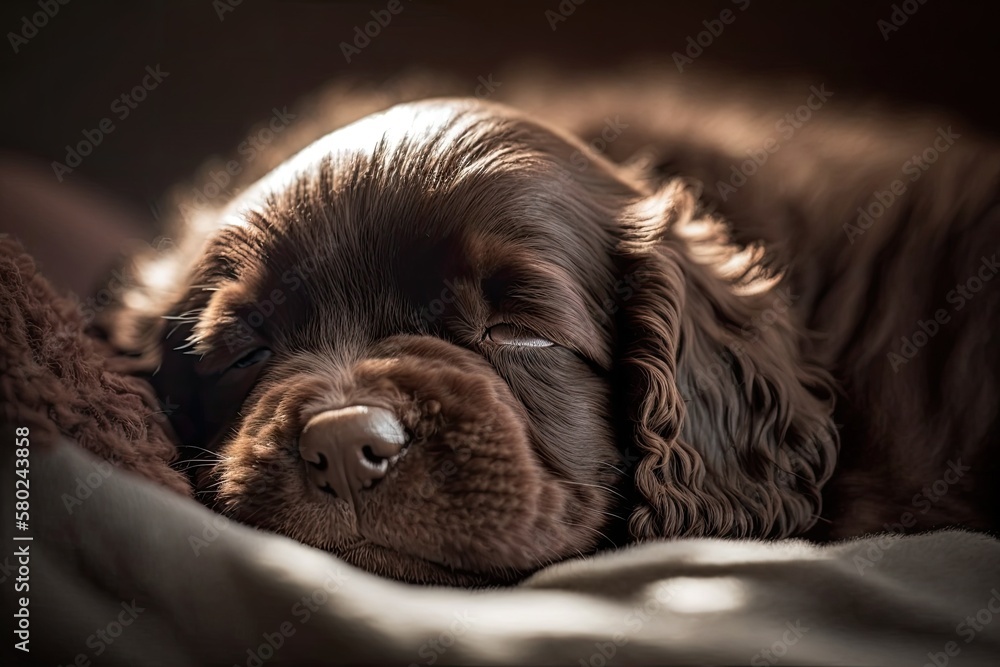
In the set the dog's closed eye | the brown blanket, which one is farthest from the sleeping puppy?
the brown blanket

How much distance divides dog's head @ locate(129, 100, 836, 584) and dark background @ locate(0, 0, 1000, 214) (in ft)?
2.83

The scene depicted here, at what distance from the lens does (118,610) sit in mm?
1213

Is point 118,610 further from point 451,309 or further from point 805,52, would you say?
point 805,52

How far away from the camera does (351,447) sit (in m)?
1.59

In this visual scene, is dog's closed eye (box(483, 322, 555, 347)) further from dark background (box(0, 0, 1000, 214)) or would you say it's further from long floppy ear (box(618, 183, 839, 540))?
dark background (box(0, 0, 1000, 214))

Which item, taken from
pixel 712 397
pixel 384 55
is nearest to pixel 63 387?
pixel 712 397

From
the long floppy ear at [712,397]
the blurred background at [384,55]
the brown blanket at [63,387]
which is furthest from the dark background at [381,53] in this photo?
the long floppy ear at [712,397]

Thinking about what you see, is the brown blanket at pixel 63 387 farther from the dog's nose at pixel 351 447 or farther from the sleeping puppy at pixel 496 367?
the dog's nose at pixel 351 447

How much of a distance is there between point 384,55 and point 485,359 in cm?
166

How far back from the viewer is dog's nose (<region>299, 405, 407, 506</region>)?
160 centimetres

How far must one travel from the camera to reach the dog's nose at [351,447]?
62.8 inches

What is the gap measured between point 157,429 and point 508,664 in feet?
3.58

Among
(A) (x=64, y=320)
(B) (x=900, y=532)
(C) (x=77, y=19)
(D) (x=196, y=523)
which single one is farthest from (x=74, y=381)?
(B) (x=900, y=532)

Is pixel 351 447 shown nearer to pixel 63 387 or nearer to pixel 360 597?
pixel 360 597
